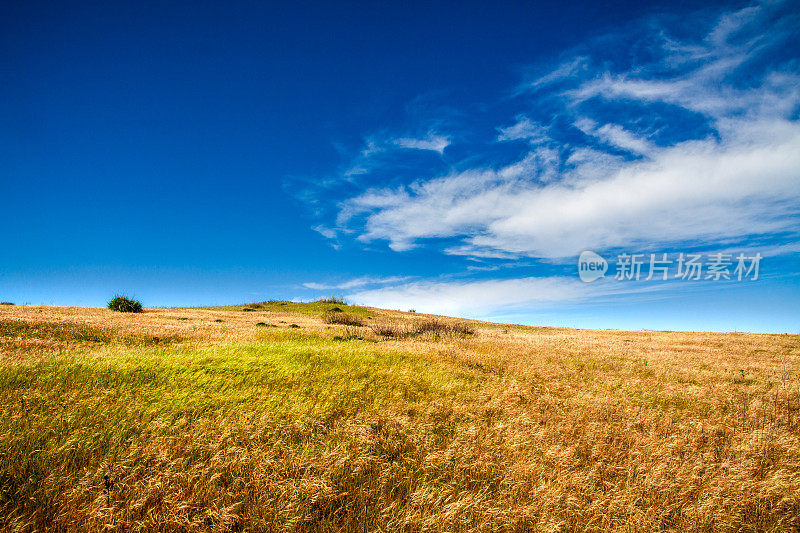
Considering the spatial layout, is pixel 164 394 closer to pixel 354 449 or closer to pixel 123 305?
pixel 354 449

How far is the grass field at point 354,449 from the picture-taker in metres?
3.85

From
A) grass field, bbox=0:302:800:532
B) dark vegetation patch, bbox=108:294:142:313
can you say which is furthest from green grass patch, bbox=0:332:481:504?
dark vegetation patch, bbox=108:294:142:313

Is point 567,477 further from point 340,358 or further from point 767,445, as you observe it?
point 340,358

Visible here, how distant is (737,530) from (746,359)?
20.0 metres

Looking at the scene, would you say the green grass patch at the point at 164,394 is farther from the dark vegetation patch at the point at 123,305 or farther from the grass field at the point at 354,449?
the dark vegetation patch at the point at 123,305

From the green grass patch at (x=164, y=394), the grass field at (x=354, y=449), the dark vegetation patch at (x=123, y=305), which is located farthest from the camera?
the dark vegetation patch at (x=123, y=305)

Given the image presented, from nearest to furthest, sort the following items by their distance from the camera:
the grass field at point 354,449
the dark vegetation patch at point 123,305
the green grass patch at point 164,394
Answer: the grass field at point 354,449, the green grass patch at point 164,394, the dark vegetation patch at point 123,305

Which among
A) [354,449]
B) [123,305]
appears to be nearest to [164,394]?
[354,449]

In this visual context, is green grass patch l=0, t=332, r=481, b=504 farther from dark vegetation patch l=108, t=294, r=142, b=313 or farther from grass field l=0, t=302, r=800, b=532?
dark vegetation patch l=108, t=294, r=142, b=313

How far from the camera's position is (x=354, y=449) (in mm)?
5059

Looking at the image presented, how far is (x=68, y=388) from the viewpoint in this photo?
5977 millimetres

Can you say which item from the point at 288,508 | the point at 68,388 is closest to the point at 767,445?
the point at 288,508

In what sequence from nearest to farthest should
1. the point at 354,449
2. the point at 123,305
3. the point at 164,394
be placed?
the point at 354,449 → the point at 164,394 → the point at 123,305

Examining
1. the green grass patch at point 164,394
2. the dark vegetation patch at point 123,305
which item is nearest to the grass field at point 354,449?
the green grass patch at point 164,394
